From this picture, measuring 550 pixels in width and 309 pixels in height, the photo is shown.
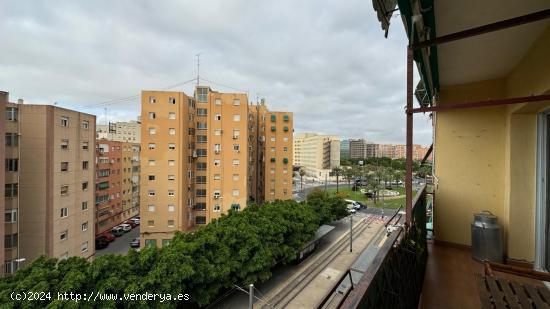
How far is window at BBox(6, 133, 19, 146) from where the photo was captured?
407 inches

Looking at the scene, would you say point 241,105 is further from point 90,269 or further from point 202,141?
point 90,269

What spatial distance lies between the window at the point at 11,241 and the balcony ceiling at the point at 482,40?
16.3 m

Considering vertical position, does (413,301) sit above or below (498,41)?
below

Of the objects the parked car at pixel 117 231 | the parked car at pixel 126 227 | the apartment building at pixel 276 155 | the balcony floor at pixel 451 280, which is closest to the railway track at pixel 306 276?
the balcony floor at pixel 451 280

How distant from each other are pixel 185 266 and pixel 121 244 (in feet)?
60.6

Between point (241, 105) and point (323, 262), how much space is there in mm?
12414

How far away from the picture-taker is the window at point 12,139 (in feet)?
33.9

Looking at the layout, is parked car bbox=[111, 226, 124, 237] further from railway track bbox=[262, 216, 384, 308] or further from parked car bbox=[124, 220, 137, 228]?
railway track bbox=[262, 216, 384, 308]

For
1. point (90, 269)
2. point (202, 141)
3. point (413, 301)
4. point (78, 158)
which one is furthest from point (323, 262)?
point (78, 158)

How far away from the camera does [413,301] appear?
2.16m

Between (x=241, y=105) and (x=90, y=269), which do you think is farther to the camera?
(x=241, y=105)

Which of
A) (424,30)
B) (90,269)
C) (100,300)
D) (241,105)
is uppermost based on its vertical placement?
(241,105)

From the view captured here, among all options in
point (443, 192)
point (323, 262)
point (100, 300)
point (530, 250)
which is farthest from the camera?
point (323, 262)

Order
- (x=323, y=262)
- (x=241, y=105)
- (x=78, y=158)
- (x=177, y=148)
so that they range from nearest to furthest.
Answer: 1. (x=323, y=262)
2. (x=78, y=158)
3. (x=177, y=148)
4. (x=241, y=105)
